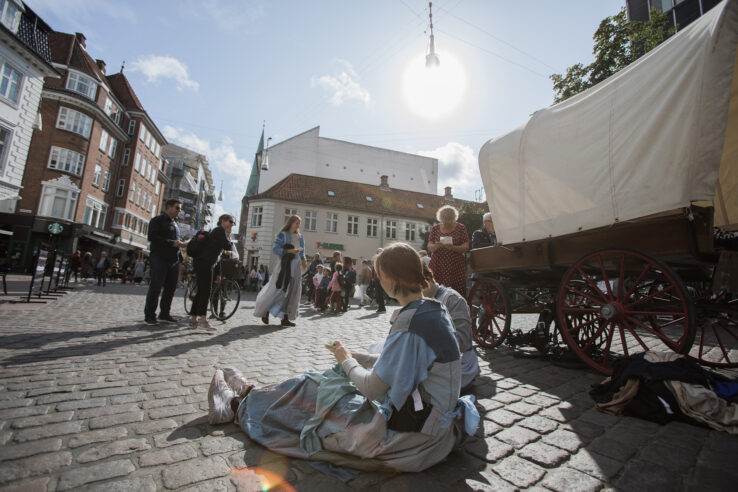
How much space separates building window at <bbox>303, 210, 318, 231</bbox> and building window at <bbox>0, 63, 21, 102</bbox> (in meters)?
18.8

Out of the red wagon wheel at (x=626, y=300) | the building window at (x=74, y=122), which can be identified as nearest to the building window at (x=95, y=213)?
the building window at (x=74, y=122)

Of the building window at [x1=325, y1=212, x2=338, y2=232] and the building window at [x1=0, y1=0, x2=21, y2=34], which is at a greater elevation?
the building window at [x1=0, y1=0, x2=21, y2=34]

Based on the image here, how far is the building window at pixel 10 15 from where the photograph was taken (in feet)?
51.7

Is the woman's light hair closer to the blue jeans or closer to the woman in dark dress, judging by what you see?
the woman in dark dress

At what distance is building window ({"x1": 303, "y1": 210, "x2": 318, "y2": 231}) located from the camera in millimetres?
30766

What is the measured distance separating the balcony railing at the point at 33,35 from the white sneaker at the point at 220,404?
23.3 m

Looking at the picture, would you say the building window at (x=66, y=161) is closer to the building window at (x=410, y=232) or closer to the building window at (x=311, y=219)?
the building window at (x=311, y=219)

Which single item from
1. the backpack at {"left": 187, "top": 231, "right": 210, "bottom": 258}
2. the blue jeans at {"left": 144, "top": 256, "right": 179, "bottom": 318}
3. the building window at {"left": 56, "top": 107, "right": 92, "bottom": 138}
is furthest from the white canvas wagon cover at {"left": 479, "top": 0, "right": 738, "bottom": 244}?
the building window at {"left": 56, "top": 107, "right": 92, "bottom": 138}

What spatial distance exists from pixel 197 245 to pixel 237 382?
400 centimetres

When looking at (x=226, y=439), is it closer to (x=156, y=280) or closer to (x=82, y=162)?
(x=156, y=280)

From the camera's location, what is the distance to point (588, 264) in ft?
12.2

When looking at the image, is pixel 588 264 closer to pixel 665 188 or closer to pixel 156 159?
pixel 665 188

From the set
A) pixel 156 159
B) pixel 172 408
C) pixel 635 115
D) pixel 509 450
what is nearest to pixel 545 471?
pixel 509 450

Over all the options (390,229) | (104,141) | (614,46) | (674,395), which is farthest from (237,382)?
(104,141)
